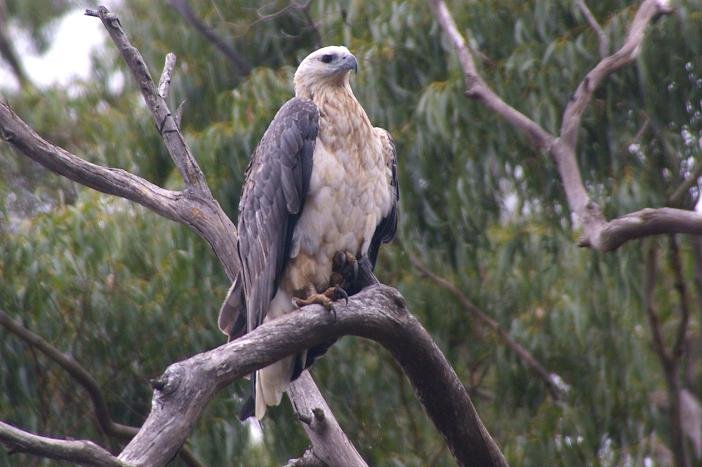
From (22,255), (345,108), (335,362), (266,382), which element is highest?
(22,255)

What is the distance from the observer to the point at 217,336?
627cm

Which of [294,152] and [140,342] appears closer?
[294,152]

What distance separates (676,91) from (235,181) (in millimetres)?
2371

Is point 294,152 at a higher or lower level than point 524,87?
lower

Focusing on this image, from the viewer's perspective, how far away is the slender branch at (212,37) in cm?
700

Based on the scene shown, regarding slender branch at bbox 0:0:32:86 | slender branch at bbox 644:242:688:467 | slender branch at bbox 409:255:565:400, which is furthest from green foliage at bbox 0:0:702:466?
slender branch at bbox 0:0:32:86

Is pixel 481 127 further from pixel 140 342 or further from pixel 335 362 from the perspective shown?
pixel 140 342

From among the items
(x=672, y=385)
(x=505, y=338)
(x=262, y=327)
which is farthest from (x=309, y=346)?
(x=672, y=385)

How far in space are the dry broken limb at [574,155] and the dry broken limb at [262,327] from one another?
74 centimetres

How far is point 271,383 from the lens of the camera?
4.27 m

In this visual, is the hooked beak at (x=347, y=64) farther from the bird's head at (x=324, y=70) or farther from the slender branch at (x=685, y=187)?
the slender branch at (x=685, y=187)

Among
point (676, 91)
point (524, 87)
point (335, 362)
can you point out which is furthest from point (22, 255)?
point (676, 91)

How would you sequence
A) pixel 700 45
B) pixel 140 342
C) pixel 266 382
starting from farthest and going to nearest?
pixel 140 342, pixel 700 45, pixel 266 382

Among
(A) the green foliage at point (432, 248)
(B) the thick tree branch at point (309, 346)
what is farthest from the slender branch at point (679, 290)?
(B) the thick tree branch at point (309, 346)
